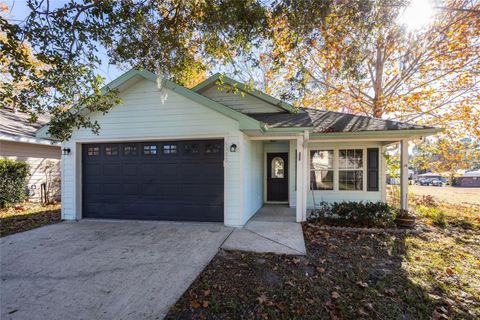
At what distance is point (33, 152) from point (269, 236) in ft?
36.4

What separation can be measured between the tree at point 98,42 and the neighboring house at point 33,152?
616cm

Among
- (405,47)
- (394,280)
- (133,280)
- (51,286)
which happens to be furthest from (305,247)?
(405,47)

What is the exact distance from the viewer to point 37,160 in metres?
10.5

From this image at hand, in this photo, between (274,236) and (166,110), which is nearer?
(274,236)

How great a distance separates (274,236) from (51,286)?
422 centimetres

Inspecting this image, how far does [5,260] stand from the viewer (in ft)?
14.1

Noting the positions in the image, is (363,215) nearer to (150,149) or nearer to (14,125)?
(150,149)

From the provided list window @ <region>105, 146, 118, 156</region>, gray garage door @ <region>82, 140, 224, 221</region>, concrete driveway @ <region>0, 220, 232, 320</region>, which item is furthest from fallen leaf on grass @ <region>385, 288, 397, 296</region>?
window @ <region>105, 146, 118, 156</region>

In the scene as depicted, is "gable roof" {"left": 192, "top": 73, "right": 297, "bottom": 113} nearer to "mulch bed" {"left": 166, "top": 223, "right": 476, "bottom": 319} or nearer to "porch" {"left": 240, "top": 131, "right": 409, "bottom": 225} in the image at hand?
"porch" {"left": 240, "top": 131, "right": 409, "bottom": 225}

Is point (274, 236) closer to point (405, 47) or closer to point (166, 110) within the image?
point (166, 110)

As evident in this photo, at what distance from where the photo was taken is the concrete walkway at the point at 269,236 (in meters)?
4.88

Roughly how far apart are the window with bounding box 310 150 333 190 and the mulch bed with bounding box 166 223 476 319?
4.33m

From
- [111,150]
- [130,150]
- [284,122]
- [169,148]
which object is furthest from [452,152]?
[111,150]

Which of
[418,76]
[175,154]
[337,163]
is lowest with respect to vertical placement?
[337,163]
